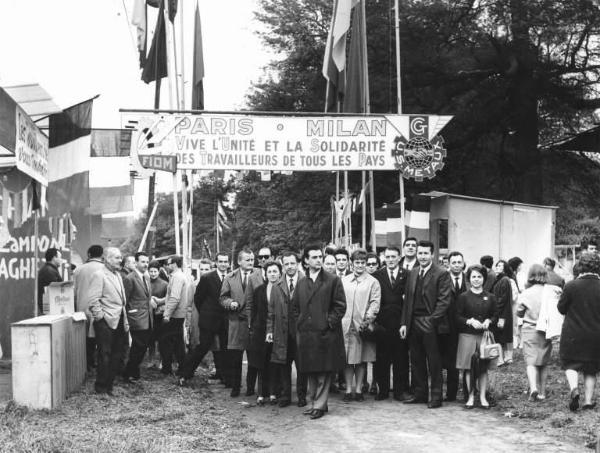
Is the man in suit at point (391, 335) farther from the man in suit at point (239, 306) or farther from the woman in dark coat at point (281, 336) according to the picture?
the man in suit at point (239, 306)

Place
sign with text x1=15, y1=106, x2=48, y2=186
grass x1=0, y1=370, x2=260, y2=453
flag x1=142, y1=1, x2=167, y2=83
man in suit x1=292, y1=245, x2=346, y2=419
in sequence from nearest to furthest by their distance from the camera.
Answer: grass x1=0, y1=370, x2=260, y2=453 < man in suit x1=292, y1=245, x2=346, y2=419 < sign with text x1=15, y1=106, x2=48, y2=186 < flag x1=142, y1=1, x2=167, y2=83

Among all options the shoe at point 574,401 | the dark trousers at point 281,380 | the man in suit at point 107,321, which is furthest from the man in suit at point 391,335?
the man in suit at point 107,321

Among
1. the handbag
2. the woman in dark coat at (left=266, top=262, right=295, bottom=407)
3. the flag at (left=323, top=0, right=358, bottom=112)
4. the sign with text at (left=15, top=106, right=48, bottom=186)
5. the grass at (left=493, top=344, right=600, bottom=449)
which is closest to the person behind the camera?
the grass at (left=493, top=344, right=600, bottom=449)

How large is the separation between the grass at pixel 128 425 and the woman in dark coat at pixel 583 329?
12.4 feet

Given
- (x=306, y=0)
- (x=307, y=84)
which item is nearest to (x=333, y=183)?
(x=307, y=84)

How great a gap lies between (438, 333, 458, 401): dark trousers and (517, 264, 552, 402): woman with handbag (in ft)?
2.90

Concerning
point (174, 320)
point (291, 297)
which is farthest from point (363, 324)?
point (174, 320)

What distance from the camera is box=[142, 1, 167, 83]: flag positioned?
2053 cm

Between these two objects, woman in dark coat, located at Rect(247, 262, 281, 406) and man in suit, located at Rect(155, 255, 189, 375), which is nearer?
woman in dark coat, located at Rect(247, 262, 281, 406)

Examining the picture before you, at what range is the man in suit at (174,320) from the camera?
13.4m

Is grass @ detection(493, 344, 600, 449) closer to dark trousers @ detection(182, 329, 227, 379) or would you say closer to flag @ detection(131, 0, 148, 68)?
dark trousers @ detection(182, 329, 227, 379)

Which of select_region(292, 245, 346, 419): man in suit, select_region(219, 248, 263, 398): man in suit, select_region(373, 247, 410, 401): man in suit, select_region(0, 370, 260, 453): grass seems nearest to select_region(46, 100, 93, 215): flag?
select_region(219, 248, 263, 398): man in suit

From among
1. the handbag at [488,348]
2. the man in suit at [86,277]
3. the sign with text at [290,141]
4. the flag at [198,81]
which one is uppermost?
the flag at [198,81]

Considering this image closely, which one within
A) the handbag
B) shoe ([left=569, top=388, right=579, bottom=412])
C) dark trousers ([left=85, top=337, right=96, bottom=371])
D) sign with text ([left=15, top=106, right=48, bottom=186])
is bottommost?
shoe ([left=569, top=388, right=579, bottom=412])
